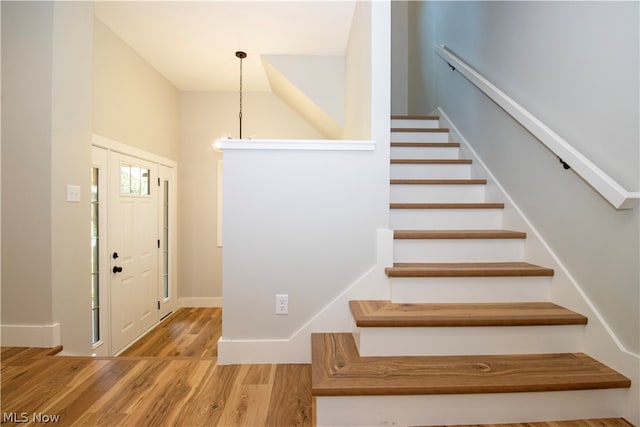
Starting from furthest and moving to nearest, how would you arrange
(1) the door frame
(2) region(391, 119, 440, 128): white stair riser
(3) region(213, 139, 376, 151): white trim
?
(2) region(391, 119, 440, 128): white stair riser < (1) the door frame < (3) region(213, 139, 376, 151): white trim

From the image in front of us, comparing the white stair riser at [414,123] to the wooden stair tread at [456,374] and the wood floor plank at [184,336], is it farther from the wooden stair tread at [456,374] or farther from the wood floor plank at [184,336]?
the wood floor plank at [184,336]

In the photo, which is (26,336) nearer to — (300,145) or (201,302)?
(300,145)

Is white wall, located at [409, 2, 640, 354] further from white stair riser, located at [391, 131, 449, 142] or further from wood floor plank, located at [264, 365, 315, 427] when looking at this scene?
wood floor plank, located at [264, 365, 315, 427]

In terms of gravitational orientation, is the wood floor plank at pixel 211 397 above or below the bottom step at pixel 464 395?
below

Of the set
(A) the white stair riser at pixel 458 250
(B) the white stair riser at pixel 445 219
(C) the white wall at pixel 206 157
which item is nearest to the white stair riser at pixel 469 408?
(A) the white stair riser at pixel 458 250

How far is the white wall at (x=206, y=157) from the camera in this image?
14.4ft

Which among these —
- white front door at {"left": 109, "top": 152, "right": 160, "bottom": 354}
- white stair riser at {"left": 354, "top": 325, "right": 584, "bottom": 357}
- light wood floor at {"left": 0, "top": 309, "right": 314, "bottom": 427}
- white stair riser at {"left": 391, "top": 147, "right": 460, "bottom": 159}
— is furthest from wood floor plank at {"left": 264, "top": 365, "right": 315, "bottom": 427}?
white front door at {"left": 109, "top": 152, "right": 160, "bottom": 354}

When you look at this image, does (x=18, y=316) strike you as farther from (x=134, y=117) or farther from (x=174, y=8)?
(x=174, y=8)

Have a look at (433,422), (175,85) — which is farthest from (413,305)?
(175,85)

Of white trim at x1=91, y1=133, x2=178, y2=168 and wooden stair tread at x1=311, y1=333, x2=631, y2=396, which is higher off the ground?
white trim at x1=91, y1=133, x2=178, y2=168

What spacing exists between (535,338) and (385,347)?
76cm

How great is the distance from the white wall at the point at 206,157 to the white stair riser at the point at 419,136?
4.95 feet

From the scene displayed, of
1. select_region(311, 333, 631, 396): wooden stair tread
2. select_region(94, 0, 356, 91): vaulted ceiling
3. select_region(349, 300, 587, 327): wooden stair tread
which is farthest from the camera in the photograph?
select_region(94, 0, 356, 91): vaulted ceiling

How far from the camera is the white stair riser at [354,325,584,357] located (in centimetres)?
Result: 158
